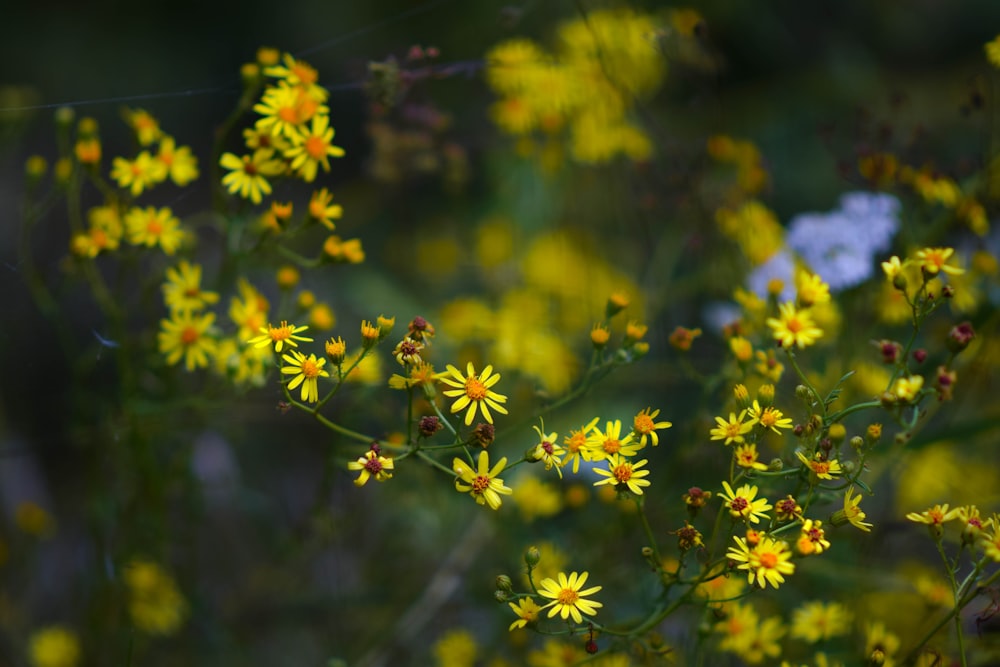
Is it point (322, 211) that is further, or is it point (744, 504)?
point (322, 211)

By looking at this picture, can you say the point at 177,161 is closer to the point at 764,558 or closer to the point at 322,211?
the point at 322,211

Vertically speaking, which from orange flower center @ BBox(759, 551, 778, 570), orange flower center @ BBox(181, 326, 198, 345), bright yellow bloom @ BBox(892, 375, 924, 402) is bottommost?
orange flower center @ BBox(759, 551, 778, 570)

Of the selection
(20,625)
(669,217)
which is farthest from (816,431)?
(20,625)

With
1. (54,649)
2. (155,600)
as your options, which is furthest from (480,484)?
(54,649)

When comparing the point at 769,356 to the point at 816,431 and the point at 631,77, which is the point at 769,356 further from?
the point at 631,77

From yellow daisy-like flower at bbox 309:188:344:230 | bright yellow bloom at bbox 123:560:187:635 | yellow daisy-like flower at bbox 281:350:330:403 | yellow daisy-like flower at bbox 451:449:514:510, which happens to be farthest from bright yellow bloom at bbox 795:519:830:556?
bright yellow bloom at bbox 123:560:187:635

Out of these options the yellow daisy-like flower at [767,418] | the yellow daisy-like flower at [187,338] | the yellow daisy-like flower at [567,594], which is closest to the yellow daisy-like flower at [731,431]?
the yellow daisy-like flower at [767,418]

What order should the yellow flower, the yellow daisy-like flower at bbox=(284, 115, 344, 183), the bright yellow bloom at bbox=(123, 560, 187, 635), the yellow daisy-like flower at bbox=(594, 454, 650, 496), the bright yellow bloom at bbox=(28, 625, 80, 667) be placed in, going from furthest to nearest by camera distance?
the bright yellow bloom at bbox=(28, 625, 80, 667) < the bright yellow bloom at bbox=(123, 560, 187, 635) < the yellow flower < the yellow daisy-like flower at bbox=(284, 115, 344, 183) < the yellow daisy-like flower at bbox=(594, 454, 650, 496)

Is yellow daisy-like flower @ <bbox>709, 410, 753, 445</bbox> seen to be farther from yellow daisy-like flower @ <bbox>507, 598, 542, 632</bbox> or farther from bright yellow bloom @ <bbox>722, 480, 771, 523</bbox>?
yellow daisy-like flower @ <bbox>507, 598, 542, 632</bbox>
